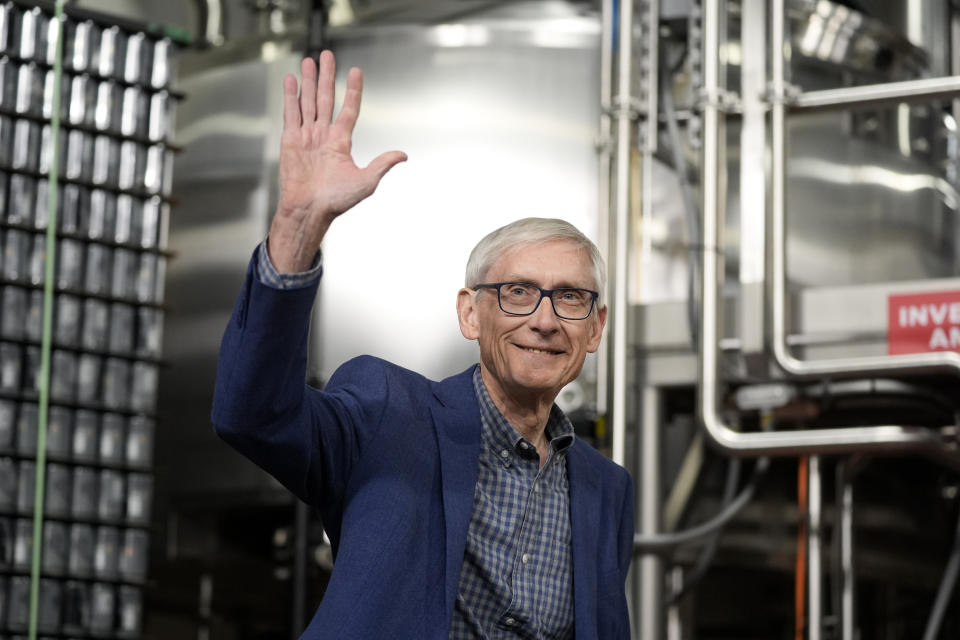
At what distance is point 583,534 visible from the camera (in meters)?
1.65

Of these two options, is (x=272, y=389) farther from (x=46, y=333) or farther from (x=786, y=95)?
(x=786, y=95)

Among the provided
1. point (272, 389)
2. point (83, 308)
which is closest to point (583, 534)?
point (272, 389)

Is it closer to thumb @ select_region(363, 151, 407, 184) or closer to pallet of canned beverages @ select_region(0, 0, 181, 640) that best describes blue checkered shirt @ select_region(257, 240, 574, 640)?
thumb @ select_region(363, 151, 407, 184)

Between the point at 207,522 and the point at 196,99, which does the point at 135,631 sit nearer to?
the point at 207,522

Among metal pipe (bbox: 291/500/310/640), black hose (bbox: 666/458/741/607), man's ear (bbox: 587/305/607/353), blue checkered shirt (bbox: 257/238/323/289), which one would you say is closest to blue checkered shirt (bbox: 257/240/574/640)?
man's ear (bbox: 587/305/607/353)

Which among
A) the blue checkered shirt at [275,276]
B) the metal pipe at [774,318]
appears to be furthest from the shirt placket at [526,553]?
the metal pipe at [774,318]

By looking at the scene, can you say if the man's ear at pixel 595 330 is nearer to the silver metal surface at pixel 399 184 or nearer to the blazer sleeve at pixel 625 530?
the blazer sleeve at pixel 625 530

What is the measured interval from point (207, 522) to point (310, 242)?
8.02 ft

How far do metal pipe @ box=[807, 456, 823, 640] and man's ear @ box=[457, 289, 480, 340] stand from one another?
186 centimetres

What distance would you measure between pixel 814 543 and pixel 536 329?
6.47 feet

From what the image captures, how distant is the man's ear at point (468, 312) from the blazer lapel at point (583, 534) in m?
0.20

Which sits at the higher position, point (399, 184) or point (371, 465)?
point (399, 184)

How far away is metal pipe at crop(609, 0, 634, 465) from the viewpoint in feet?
10.5

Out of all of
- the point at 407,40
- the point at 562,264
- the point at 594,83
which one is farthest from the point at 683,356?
the point at 562,264
